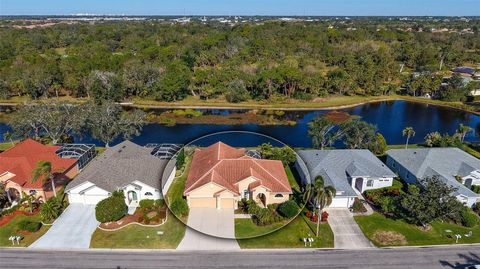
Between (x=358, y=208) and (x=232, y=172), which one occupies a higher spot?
(x=232, y=172)

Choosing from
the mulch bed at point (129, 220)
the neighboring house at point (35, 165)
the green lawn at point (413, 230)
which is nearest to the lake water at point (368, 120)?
the neighboring house at point (35, 165)

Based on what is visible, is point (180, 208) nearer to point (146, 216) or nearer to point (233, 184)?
point (146, 216)

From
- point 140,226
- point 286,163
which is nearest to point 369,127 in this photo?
point 286,163

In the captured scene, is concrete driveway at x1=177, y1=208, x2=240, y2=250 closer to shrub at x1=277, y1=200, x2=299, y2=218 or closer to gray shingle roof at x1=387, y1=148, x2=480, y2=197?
shrub at x1=277, y1=200, x2=299, y2=218

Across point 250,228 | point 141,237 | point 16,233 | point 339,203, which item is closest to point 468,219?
point 339,203

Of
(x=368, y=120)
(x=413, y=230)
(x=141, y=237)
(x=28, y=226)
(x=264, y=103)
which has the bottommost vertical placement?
(x=368, y=120)

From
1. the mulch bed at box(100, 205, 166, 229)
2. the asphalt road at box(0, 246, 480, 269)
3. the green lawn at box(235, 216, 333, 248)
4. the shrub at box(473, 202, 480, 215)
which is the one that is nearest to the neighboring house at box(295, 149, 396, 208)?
the green lawn at box(235, 216, 333, 248)
